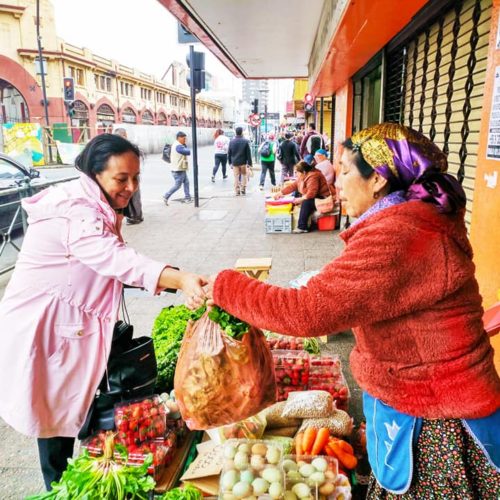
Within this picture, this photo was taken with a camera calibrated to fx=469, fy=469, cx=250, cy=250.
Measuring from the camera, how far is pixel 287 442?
270cm

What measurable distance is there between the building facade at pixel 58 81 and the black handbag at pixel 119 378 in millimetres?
26136

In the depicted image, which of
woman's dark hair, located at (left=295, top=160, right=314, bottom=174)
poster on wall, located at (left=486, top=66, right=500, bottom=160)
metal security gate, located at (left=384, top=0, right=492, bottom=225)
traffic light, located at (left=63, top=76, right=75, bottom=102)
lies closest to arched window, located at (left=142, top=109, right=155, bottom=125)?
traffic light, located at (left=63, top=76, right=75, bottom=102)

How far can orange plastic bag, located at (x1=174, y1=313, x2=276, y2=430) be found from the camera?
6.41ft

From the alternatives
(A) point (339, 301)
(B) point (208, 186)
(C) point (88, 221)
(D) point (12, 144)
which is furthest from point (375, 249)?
(D) point (12, 144)

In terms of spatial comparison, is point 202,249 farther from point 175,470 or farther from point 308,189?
point 175,470

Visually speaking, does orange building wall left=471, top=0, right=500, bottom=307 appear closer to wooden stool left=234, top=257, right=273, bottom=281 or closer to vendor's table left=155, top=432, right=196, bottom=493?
wooden stool left=234, top=257, right=273, bottom=281

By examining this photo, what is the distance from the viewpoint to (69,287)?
2.15 m

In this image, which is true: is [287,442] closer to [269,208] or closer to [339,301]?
[339,301]

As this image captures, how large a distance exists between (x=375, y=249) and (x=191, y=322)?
43.6 inches

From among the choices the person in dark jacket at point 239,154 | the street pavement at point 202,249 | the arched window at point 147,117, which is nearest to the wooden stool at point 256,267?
the street pavement at point 202,249

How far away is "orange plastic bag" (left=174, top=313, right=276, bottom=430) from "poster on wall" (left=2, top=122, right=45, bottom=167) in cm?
2511

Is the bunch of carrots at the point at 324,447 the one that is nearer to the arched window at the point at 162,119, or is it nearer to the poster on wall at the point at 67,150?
the poster on wall at the point at 67,150

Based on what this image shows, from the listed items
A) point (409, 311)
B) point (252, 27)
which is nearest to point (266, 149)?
point (252, 27)

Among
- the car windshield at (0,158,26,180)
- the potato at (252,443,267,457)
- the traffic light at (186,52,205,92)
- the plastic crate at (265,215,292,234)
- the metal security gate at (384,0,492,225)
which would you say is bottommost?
the plastic crate at (265,215,292,234)
